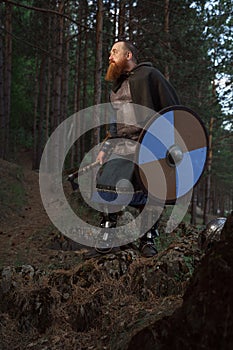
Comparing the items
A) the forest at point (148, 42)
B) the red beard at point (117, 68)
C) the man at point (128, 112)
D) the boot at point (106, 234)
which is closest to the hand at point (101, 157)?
the man at point (128, 112)

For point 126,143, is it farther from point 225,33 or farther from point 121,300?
point 225,33

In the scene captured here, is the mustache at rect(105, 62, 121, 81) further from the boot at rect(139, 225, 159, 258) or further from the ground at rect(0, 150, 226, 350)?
the ground at rect(0, 150, 226, 350)

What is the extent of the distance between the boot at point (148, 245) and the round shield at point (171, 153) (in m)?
0.57

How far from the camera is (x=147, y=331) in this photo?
184 centimetres

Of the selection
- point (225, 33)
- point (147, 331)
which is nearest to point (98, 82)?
point (147, 331)

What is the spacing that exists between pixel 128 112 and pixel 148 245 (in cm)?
133

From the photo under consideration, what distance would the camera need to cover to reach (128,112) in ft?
12.2

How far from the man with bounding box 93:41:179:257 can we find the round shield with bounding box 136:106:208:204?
0.99ft

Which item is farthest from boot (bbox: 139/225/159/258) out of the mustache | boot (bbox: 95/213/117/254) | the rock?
the rock

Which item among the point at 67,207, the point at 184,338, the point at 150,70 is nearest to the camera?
the point at 184,338

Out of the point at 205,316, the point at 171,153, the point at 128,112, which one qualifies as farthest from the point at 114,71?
the point at 205,316

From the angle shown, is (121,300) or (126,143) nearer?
(121,300)

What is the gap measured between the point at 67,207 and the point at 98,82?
2.65 m

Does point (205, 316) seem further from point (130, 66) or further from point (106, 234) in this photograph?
point (130, 66)
